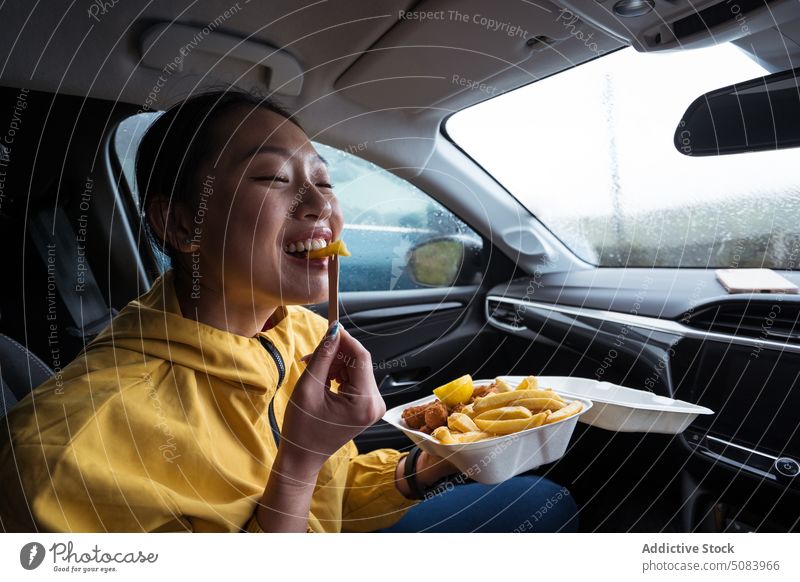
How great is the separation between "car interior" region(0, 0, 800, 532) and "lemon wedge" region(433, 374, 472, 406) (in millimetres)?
201

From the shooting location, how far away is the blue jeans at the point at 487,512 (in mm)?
702

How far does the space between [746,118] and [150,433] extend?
80 centimetres

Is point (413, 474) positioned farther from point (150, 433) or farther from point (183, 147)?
point (183, 147)

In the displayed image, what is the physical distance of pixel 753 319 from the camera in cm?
81

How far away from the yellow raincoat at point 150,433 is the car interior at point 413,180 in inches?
7.4

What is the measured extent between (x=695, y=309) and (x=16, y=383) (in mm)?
955

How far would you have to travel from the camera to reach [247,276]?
1.81ft

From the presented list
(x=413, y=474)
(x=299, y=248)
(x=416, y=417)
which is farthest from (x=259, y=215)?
(x=413, y=474)

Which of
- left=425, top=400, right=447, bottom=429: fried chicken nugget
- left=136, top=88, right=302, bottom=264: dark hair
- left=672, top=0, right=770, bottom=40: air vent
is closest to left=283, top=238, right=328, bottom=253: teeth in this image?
left=136, top=88, right=302, bottom=264: dark hair

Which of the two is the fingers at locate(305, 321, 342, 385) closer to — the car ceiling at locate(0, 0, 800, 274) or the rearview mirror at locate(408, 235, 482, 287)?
the car ceiling at locate(0, 0, 800, 274)

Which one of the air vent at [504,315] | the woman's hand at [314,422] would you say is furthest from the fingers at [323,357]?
the air vent at [504,315]

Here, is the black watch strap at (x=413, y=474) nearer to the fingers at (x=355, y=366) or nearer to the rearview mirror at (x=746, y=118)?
the fingers at (x=355, y=366)
